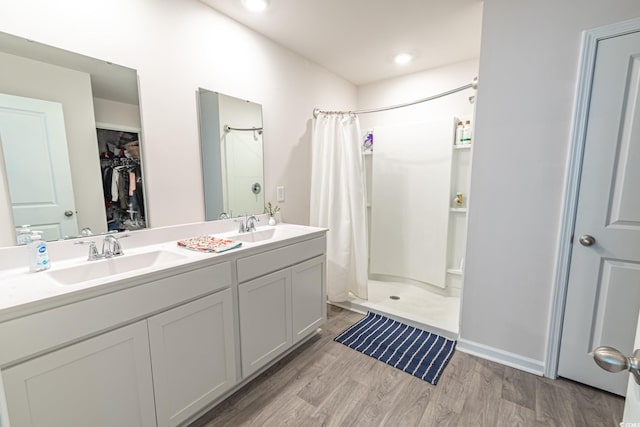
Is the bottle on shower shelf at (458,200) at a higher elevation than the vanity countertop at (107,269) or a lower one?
higher

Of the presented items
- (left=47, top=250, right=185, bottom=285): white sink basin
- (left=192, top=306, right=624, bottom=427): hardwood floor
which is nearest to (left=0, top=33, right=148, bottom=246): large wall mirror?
(left=47, top=250, right=185, bottom=285): white sink basin

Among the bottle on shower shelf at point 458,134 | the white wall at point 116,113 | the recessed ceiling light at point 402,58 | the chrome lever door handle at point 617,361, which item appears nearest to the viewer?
the chrome lever door handle at point 617,361

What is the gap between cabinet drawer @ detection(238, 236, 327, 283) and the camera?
1557mm

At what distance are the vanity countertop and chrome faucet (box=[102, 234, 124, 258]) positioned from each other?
0.16 ft

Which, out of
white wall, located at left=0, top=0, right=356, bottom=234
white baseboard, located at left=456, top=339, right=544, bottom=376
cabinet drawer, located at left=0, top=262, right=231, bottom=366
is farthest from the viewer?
white baseboard, located at left=456, top=339, right=544, bottom=376

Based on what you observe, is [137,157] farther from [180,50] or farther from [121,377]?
[121,377]

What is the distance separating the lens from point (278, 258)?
175 cm

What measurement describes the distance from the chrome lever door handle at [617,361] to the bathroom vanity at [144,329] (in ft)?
3.95

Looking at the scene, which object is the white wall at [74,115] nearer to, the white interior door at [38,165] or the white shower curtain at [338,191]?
the white interior door at [38,165]

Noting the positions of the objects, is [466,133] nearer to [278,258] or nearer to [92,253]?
[278,258]

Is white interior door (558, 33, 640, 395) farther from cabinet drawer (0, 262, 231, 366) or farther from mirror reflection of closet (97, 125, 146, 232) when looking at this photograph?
mirror reflection of closet (97, 125, 146, 232)

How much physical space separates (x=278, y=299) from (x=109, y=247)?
97cm

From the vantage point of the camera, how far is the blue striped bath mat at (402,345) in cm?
183

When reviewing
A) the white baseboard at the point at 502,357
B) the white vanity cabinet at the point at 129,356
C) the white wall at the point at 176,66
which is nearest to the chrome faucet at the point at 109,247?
the white wall at the point at 176,66
